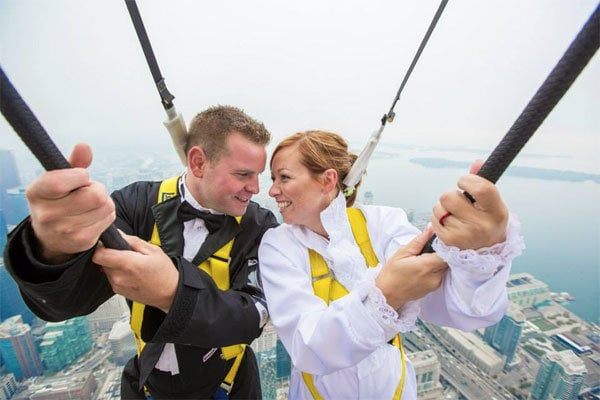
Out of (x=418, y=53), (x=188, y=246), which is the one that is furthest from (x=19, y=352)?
(x=418, y=53)

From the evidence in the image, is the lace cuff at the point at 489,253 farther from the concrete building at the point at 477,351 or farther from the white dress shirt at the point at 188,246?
the concrete building at the point at 477,351

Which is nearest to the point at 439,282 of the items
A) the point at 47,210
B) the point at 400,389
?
the point at 400,389

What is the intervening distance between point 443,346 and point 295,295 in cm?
796

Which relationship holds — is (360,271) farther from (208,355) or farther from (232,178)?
(208,355)

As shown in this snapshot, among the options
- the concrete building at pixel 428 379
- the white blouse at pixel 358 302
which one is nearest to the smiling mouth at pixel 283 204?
the white blouse at pixel 358 302

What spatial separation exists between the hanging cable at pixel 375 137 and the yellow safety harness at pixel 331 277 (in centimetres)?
23

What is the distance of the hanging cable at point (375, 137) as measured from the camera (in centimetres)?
99

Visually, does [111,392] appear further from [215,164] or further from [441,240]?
[441,240]

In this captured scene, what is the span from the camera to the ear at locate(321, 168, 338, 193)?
1.44 m

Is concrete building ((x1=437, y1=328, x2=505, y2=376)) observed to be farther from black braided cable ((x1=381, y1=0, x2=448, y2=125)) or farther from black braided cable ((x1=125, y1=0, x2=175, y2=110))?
black braided cable ((x1=125, y1=0, x2=175, y2=110))

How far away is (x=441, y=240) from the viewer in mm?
769

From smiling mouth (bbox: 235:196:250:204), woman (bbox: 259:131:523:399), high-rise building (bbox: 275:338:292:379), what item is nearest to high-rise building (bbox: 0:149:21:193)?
high-rise building (bbox: 275:338:292:379)

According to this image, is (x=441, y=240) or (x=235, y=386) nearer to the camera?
(x=441, y=240)

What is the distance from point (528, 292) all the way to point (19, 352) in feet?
36.1
